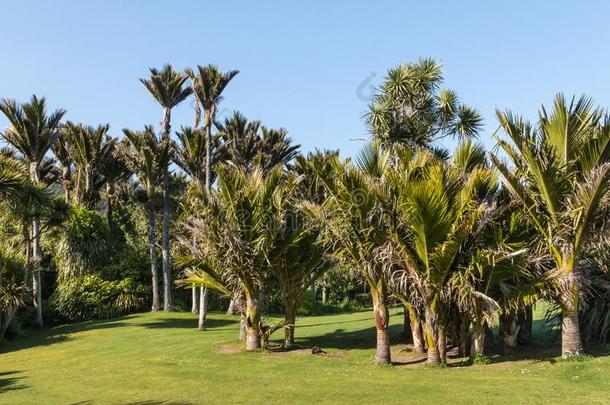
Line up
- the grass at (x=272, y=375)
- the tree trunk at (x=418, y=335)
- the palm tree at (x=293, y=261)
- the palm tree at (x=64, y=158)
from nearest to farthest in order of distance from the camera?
the grass at (x=272, y=375)
the tree trunk at (x=418, y=335)
the palm tree at (x=293, y=261)
the palm tree at (x=64, y=158)

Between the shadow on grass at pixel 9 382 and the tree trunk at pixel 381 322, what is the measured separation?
27.3 ft

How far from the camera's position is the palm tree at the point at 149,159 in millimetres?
27911

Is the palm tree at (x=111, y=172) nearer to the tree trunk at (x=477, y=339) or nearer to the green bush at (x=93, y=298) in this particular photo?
the green bush at (x=93, y=298)

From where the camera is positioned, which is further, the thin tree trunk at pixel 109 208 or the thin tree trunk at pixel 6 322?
the thin tree trunk at pixel 109 208

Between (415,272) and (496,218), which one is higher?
(496,218)

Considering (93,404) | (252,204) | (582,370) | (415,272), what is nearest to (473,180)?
(415,272)

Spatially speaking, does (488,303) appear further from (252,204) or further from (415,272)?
(252,204)

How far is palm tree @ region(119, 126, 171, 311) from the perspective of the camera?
27911 millimetres

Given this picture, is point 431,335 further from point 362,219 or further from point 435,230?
point 362,219

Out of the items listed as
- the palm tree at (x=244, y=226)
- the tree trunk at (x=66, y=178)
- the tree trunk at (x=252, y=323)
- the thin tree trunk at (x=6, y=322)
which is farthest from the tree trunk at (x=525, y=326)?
the tree trunk at (x=66, y=178)

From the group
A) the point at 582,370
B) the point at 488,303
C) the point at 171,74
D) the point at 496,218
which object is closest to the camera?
the point at 582,370

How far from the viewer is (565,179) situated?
11.8m

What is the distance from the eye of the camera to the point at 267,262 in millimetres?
15906

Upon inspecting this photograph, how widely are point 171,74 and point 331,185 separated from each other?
17388 mm
